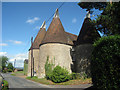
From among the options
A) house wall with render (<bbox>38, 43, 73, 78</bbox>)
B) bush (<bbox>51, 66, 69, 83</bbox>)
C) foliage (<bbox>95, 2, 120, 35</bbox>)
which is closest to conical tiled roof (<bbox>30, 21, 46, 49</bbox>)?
house wall with render (<bbox>38, 43, 73, 78</bbox>)

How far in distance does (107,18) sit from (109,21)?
516mm

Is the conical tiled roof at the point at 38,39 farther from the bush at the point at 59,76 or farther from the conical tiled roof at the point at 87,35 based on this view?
the bush at the point at 59,76

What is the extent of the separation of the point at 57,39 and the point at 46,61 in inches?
201

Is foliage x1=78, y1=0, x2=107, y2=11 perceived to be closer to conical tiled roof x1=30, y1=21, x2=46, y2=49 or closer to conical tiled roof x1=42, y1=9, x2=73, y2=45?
conical tiled roof x1=42, y1=9, x2=73, y2=45

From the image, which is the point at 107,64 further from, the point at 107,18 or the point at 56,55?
the point at 56,55

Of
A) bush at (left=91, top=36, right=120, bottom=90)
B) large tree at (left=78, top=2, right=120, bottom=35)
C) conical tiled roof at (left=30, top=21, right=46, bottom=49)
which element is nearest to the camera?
bush at (left=91, top=36, right=120, bottom=90)

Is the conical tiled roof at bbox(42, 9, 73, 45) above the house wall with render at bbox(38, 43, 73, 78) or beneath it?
above

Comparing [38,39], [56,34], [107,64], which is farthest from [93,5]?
[38,39]

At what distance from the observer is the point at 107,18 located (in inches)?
587

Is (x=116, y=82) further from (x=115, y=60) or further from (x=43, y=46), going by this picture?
(x=43, y=46)

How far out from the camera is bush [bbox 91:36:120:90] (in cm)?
680

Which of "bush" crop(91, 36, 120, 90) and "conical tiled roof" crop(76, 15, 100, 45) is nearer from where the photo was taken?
"bush" crop(91, 36, 120, 90)

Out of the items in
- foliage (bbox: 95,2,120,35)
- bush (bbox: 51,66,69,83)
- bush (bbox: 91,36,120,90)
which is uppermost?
foliage (bbox: 95,2,120,35)

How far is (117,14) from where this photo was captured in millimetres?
11781
